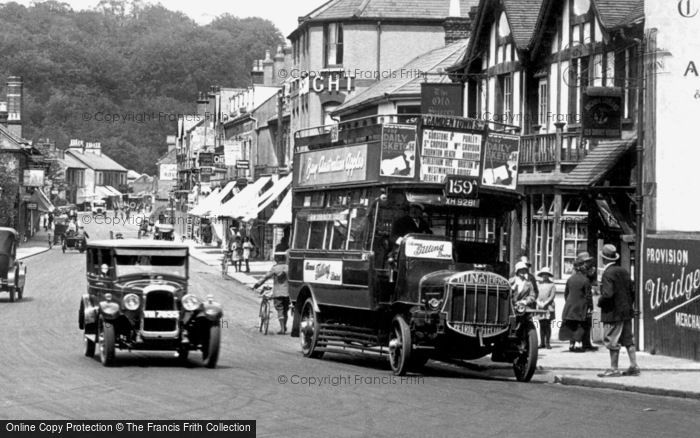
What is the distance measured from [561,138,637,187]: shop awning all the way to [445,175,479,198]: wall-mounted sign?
245 inches

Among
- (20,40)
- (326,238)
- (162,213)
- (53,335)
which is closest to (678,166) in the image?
(326,238)

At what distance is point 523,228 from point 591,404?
16.7 meters

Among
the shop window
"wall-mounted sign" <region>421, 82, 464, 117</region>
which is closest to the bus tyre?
the shop window

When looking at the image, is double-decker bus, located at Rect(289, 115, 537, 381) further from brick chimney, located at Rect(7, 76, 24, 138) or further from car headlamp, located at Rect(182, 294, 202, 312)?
brick chimney, located at Rect(7, 76, 24, 138)

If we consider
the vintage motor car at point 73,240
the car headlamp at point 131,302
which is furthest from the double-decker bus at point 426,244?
the vintage motor car at point 73,240

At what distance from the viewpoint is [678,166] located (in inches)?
884

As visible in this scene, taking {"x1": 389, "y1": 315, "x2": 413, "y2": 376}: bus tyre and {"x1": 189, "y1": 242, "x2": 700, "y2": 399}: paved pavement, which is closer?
{"x1": 189, "y1": 242, "x2": 700, "y2": 399}: paved pavement

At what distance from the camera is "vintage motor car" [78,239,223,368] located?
1938 cm

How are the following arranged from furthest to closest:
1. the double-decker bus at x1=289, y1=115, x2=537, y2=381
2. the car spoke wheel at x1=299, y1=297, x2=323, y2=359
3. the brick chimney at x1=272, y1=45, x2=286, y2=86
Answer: the brick chimney at x1=272, y1=45, x2=286, y2=86 → the car spoke wheel at x1=299, y1=297, x2=323, y2=359 → the double-decker bus at x1=289, y1=115, x2=537, y2=381

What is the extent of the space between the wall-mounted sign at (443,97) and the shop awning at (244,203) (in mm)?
27650

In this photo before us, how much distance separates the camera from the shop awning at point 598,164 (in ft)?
83.4

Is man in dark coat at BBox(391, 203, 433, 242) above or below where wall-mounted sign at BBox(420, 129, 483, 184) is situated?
below

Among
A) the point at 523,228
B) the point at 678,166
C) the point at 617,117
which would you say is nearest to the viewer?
the point at 678,166

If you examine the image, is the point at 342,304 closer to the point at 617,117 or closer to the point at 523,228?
the point at 617,117
